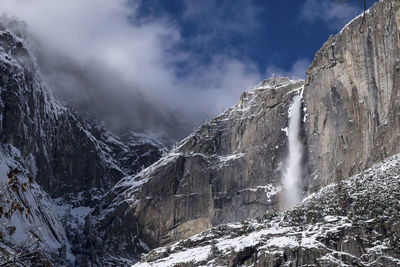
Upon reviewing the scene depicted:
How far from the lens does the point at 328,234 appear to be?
396 ft

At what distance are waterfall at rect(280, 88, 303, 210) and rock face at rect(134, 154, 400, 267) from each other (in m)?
30.6

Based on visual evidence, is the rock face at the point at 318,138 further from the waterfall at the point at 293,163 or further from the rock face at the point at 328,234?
the rock face at the point at 328,234

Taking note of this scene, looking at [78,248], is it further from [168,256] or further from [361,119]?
[361,119]

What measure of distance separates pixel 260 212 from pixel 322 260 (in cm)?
6637

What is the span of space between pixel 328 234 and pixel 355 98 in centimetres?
5477

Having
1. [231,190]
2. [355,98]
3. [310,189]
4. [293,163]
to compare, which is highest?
[355,98]

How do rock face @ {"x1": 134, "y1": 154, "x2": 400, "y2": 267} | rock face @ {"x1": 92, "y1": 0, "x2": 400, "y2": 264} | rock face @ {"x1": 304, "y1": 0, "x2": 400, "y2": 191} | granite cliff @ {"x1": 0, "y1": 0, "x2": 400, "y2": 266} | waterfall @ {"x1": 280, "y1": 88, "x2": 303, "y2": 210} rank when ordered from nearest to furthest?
1. rock face @ {"x1": 134, "y1": 154, "x2": 400, "y2": 267}
2. granite cliff @ {"x1": 0, "y1": 0, "x2": 400, "y2": 266}
3. rock face @ {"x1": 304, "y1": 0, "x2": 400, "y2": 191}
4. rock face @ {"x1": 92, "y1": 0, "x2": 400, "y2": 264}
5. waterfall @ {"x1": 280, "y1": 88, "x2": 303, "y2": 210}

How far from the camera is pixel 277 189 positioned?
184250 mm

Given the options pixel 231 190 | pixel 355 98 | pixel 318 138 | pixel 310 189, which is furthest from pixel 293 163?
pixel 355 98

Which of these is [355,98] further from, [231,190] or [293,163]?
[231,190]

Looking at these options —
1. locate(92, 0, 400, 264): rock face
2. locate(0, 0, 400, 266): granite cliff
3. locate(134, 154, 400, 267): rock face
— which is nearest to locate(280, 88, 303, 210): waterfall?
locate(0, 0, 400, 266): granite cliff

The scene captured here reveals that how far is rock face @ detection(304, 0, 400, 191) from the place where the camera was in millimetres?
153000

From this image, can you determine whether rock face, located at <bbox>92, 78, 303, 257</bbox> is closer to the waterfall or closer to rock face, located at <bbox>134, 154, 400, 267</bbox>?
the waterfall

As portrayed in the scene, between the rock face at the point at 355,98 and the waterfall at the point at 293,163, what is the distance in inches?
190
